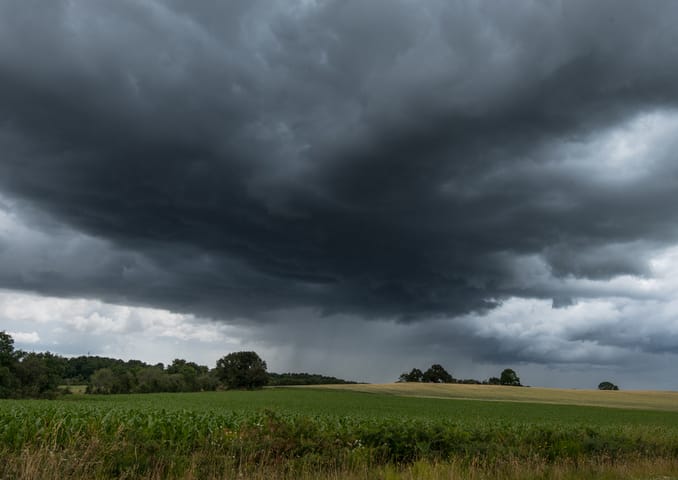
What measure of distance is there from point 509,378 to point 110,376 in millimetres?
136532

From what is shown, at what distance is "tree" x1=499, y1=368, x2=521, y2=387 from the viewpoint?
7411 inches

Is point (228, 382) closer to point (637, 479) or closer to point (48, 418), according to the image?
point (48, 418)

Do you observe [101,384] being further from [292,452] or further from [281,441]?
[292,452]

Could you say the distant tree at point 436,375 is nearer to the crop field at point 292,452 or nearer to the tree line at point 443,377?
the tree line at point 443,377

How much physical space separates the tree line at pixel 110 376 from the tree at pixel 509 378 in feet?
206

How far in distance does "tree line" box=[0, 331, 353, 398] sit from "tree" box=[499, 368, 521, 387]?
206 feet

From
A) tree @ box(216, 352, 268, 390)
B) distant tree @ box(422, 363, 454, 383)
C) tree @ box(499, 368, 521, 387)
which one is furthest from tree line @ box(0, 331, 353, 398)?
tree @ box(499, 368, 521, 387)

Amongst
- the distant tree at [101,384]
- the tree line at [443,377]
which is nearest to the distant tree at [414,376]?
the tree line at [443,377]

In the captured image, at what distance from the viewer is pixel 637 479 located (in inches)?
514

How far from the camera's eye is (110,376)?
124m

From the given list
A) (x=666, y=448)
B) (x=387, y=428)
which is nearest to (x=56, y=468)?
(x=387, y=428)

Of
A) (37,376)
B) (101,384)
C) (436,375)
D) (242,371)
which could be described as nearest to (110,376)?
(101,384)

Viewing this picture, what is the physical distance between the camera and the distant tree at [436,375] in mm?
189000

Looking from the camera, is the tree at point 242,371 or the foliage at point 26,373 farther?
the tree at point 242,371
